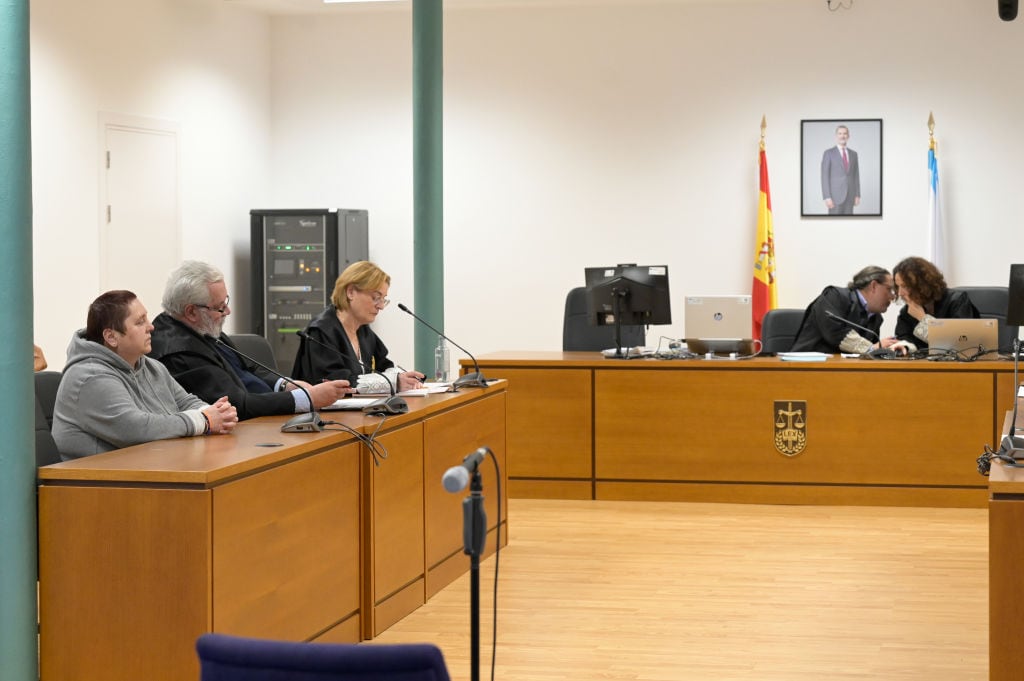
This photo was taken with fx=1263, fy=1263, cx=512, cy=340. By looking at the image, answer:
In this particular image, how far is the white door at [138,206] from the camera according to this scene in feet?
26.6

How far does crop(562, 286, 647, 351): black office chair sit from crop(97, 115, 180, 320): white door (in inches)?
115

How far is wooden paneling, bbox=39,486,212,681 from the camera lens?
3012 millimetres

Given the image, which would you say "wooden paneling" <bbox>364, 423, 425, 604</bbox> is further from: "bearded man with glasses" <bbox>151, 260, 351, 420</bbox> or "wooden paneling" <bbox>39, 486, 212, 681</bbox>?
"wooden paneling" <bbox>39, 486, 212, 681</bbox>

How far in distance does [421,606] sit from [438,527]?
0.34 metres

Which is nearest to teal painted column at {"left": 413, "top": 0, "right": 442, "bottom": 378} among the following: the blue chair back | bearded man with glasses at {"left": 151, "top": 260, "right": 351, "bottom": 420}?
bearded man with glasses at {"left": 151, "top": 260, "right": 351, "bottom": 420}

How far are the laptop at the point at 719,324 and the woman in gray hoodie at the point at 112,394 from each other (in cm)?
359

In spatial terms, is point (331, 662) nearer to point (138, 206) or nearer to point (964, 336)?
point (964, 336)

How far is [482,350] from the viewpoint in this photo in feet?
32.8

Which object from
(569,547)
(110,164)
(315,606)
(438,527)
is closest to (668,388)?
(569,547)

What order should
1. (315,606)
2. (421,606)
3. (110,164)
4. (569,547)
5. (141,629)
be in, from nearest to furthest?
(141,629) < (315,606) < (421,606) < (569,547) < (110,164)

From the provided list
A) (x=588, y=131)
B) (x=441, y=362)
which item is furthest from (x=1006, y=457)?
(x=588, y=131)

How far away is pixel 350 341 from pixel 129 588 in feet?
8.13

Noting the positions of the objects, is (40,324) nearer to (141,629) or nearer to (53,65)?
(53,65)

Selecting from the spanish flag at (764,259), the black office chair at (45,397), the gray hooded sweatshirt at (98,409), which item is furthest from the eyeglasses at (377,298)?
the spanish flag at (764,259)
